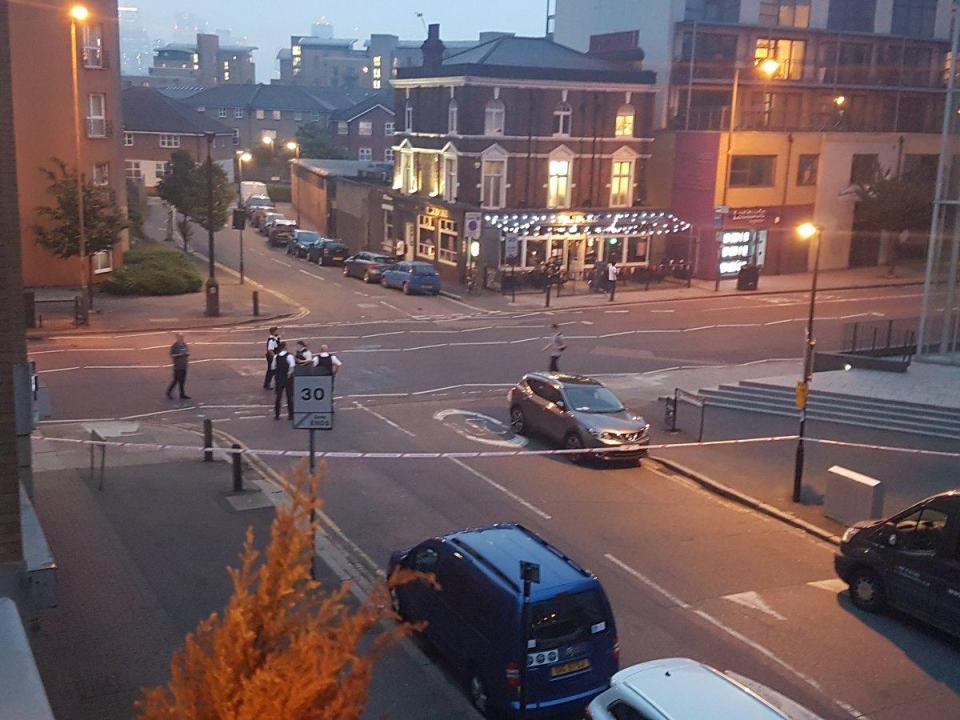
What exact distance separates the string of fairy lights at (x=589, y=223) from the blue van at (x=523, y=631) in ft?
116

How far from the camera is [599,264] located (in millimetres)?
46281

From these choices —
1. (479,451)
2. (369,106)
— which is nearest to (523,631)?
(479,451)

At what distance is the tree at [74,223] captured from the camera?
119 feet

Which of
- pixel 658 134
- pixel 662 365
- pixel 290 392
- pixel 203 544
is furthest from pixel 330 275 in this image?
pixel 203 544

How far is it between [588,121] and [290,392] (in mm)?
30180

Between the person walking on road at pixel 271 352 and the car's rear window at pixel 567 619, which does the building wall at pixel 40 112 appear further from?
the car's rear window at pixel 567 619

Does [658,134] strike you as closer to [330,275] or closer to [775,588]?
[330,275]

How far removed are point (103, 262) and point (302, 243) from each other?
1459 cm

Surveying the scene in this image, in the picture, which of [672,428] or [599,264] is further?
[599,264]

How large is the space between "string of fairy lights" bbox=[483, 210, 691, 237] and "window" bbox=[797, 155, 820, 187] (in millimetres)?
7298

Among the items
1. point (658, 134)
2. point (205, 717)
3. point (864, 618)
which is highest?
point (658, 134)

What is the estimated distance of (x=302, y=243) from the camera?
183ft

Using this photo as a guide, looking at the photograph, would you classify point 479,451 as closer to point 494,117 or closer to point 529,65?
point 494,117

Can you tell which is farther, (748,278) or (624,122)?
(624,122)
